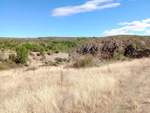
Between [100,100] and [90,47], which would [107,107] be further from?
[90,47]

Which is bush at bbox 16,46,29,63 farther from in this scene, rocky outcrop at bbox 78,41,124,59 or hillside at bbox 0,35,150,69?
rocky outcrop at bbox 78,41,124,59

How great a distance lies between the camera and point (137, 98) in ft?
14.9

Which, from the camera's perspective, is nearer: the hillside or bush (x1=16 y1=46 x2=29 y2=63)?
bush (x1=16 y1=46 x2=29 y2=63)

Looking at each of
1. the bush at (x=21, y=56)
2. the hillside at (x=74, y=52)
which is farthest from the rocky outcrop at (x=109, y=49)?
the bush at (x=21, y=56)

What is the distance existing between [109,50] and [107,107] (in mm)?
42996

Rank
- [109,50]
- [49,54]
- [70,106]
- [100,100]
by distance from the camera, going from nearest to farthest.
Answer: [70,106] < [100,100] < [49,54] < [109,50]

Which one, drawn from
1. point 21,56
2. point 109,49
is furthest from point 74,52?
point 21,56

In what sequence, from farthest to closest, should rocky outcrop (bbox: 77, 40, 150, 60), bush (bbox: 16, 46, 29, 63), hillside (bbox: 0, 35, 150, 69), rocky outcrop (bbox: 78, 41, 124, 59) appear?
rocky outcrop (bbox: 78, 41, 124, 59)
rocky outcrop (bbox: 77, 40, 150, 60)
hillside (bbox: 0, 35, 150, 69)
bush (bbox: 16, 46, 29, 63)

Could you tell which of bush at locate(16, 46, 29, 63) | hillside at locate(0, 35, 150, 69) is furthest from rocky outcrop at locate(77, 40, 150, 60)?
bush at locate(16, 46, 29, 63)

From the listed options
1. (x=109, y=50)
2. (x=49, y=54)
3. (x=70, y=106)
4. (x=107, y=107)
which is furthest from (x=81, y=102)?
(x=109, y=50)

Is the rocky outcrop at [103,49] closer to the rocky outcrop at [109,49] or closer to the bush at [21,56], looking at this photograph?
the rocky outcrop at [109,49]

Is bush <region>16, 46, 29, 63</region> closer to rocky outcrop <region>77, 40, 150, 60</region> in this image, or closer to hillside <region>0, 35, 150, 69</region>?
hillside <region>0, 35, 150, 69</region>

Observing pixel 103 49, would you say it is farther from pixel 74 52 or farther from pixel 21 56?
pixel 21 56

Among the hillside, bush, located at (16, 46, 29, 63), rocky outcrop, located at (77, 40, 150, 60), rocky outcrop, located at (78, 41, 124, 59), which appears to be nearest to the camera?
bush, located at (16, 46, 29, 63)
